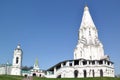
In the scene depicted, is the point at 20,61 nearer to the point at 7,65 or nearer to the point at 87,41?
the point at 7,65

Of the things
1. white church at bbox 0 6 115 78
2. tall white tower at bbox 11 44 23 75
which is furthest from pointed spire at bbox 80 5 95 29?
tall white tower at bbox 11 44 23 75

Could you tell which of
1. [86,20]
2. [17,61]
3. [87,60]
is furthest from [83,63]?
[17,61]

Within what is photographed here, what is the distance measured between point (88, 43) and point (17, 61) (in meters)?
26.2

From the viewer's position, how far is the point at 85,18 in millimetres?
91625

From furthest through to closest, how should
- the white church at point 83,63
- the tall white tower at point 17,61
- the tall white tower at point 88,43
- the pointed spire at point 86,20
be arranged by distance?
the pointed spire at point 86,20 < the tall white tower at point 88,43 < the tall white tower at point 17,61 < the white church at point 83,63

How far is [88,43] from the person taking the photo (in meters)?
86.1

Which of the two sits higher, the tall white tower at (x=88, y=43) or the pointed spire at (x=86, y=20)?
the pointed spire at (x=86, y=20)

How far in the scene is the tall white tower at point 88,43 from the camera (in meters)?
84.0

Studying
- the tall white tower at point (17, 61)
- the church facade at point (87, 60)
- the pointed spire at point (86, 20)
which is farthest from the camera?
the pointed spire at point (86, 20)

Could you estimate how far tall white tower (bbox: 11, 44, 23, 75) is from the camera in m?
81.7

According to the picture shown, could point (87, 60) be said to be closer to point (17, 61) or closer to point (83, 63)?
point (83, 63)

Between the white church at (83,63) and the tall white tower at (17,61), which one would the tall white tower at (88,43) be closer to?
the white church at (83,63)

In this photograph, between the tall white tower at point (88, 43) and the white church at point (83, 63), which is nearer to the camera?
the white church at point (83, 63)

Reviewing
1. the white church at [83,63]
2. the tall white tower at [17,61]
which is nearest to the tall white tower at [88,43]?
the white church at [83,63]
